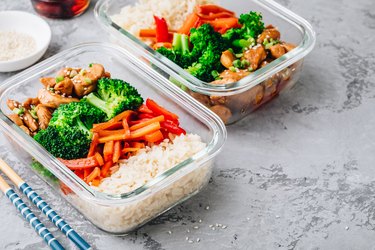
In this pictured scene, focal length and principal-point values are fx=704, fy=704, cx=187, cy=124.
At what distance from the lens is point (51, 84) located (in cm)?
345

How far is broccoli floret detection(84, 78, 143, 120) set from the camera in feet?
10.9

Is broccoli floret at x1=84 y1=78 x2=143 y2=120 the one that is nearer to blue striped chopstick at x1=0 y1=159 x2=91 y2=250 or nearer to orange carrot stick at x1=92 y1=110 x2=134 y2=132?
orange carrot stick at x1=92 y1=110 x2=134 y2=132

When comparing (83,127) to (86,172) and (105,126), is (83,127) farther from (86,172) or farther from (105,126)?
(86,172)

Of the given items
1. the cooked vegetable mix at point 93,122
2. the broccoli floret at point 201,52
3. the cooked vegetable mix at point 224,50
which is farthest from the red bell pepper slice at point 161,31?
the cooked vegetable mix at point 93,122

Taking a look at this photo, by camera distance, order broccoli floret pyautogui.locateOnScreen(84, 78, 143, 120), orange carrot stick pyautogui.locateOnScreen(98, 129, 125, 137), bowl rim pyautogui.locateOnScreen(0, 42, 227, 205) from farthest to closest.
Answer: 1. broccoli floret pyautogui.locateOnScreen(84, 78, 143, 120)
2. orange carrot stick pyautogui.locateOnScreen(98, 129, 125, 137)
3. bowl rim pyautogui.locateOnScreen(0, 42, 227, 205)

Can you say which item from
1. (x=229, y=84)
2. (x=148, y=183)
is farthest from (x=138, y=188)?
(x=229, y=84)

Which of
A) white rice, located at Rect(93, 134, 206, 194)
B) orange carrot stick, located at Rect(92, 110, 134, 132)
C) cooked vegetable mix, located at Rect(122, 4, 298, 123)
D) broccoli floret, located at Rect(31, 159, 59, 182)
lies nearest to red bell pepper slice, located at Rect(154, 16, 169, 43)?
cooked vegetable mix, located at Rect(122, 4, 298, 123)

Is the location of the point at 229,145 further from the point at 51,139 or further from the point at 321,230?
the point at 51,139

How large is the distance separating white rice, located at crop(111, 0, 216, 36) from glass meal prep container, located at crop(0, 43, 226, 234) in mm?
310

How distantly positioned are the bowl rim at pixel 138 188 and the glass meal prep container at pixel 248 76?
0.10 m

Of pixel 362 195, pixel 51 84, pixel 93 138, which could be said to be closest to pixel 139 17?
pixel 51 84

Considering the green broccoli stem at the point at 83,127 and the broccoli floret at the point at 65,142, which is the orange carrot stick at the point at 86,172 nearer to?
the broccoli floret at the point at 65,142

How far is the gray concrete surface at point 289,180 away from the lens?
3.12 meters

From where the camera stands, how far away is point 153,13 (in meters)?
4.02
